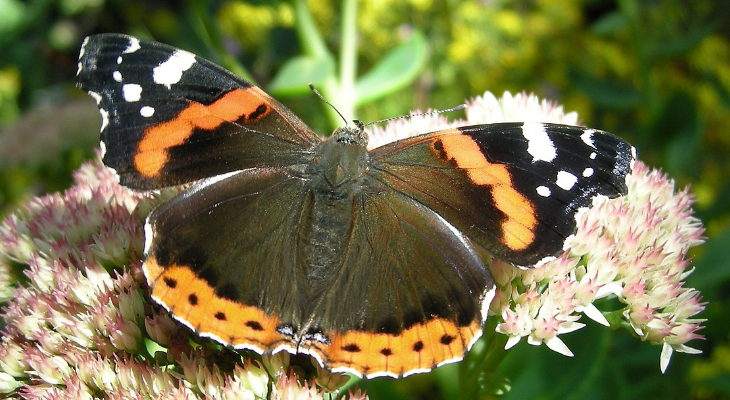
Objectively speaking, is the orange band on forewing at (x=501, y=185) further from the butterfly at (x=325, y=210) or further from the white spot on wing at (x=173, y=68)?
the white spot on wing at (x=173, y=68)

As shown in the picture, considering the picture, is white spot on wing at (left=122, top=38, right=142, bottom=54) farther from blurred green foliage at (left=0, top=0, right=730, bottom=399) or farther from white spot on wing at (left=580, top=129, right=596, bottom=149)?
blurred green foliage at (left=0, top=0, right=730, bottom=399)

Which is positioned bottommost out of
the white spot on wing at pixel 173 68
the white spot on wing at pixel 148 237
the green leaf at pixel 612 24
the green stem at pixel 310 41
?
the white spot on wing at pixel 148 237

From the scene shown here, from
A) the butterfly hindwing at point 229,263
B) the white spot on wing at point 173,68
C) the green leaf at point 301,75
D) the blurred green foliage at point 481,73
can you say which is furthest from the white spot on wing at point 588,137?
the green leaf at point 301,75

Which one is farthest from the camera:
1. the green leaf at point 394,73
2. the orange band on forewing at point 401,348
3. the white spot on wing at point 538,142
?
the green leaf at point 394,73

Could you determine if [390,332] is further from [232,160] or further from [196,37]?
[196,37]

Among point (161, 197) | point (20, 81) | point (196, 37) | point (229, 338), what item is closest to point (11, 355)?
point (161, 197)

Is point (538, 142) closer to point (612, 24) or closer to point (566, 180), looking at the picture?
point (566, 180)
